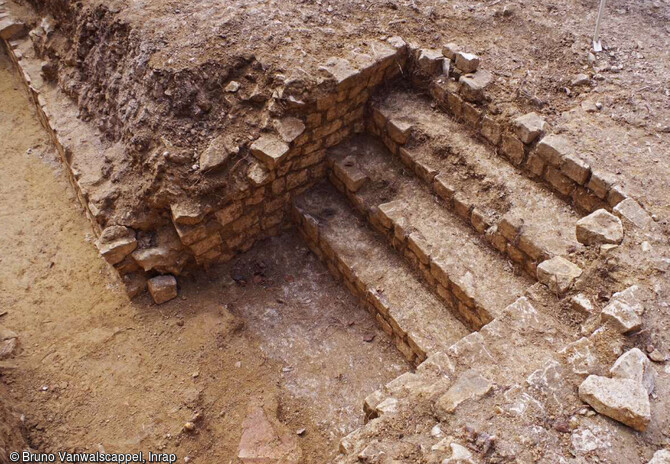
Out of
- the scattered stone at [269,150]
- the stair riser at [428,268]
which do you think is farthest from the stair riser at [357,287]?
the scattered stone at [269,150]

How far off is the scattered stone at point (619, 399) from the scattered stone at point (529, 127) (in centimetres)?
228

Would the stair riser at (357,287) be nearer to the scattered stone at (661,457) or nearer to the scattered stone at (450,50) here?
the scattered stone at (661,457)

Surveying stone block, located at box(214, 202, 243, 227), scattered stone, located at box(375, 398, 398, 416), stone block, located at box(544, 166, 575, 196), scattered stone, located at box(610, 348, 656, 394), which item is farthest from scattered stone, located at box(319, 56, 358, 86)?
scattered stone, located at box(610, 348, 656, 394)

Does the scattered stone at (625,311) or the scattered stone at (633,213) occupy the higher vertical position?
the scattered stone at (633,213)

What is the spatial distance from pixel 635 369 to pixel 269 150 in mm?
3348

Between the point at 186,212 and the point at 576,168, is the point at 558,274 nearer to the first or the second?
the point at 576,168

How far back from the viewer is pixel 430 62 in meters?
5.10

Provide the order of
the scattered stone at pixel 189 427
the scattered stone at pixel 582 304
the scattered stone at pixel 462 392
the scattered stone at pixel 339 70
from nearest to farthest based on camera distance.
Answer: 1. the scattered stone at pixel 462 392
2. the scattered stone at pixel 582 304
3. the scattered stone at pixel 189 427
4. the scattered stone at pixel 339 70

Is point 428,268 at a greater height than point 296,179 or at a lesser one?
lesser

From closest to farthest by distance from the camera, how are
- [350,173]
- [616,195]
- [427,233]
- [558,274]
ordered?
[558,274] → [616,195] → [427,233] → [350,173]

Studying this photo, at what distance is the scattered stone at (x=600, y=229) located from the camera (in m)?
3.77

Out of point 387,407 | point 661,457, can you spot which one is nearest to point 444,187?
point 387,407

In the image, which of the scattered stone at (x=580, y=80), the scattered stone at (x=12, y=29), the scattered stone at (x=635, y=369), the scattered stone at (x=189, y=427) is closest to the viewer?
the scattered stone at (x=635, y=369)

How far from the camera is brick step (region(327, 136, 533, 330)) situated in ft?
13.9
